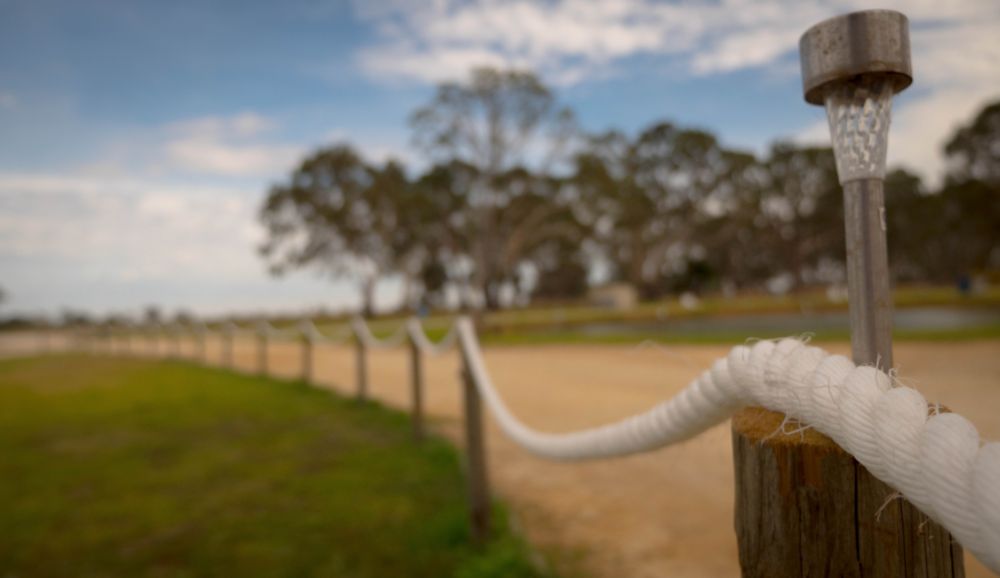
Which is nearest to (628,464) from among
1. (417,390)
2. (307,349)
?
(417,390)

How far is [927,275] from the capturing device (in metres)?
47.3

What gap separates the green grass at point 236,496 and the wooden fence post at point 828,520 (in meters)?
2.18

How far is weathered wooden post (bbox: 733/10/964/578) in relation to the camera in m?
1.02

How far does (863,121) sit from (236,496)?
4.73 meters

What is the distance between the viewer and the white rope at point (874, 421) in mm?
734

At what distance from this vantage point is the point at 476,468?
12.0ft

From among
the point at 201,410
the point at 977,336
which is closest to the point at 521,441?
the point at 201,410

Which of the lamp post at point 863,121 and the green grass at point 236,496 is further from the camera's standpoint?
the green grass at point 236,496

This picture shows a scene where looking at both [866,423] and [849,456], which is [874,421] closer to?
[866,423]

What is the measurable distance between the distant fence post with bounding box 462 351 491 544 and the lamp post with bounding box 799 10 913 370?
277 centimetres

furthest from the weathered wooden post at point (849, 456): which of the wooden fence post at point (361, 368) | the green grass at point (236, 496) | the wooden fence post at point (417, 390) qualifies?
the wooden fence post at point (361, 368)

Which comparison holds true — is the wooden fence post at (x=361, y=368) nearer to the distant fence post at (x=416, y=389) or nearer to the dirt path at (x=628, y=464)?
the dirt path at (x=628, y=464)

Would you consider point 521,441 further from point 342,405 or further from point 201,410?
point 201,410

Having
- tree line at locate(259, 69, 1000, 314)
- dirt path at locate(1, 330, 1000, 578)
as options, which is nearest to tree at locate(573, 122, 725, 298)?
tree line at locate(259, 69, 1000, 314)
